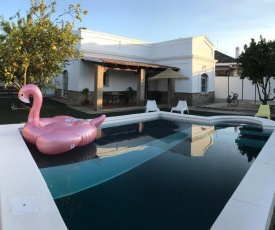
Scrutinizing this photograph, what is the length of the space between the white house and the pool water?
9.44m

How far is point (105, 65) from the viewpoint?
1711cm

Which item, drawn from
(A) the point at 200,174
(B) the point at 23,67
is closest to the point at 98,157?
(A) the point at 200,174

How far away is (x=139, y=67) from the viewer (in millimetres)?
19250

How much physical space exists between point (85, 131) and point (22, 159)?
2.22m

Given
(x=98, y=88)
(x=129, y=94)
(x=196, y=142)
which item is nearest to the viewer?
(x=196, y=142)

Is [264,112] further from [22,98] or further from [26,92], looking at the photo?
[22,98]

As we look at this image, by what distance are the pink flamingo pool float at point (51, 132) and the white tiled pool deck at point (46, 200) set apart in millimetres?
756

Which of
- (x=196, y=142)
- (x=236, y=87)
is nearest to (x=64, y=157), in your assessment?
(x=196, y=142)

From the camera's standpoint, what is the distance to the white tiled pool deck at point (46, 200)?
10.0 feet

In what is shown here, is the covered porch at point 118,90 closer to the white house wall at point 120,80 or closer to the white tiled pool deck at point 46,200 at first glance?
the white house wall at point 120,80

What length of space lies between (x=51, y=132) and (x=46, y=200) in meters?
3.24

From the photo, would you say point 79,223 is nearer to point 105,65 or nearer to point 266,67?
point 105,65

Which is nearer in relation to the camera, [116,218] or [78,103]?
[116,218]

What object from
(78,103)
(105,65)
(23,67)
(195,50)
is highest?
(195,50)
